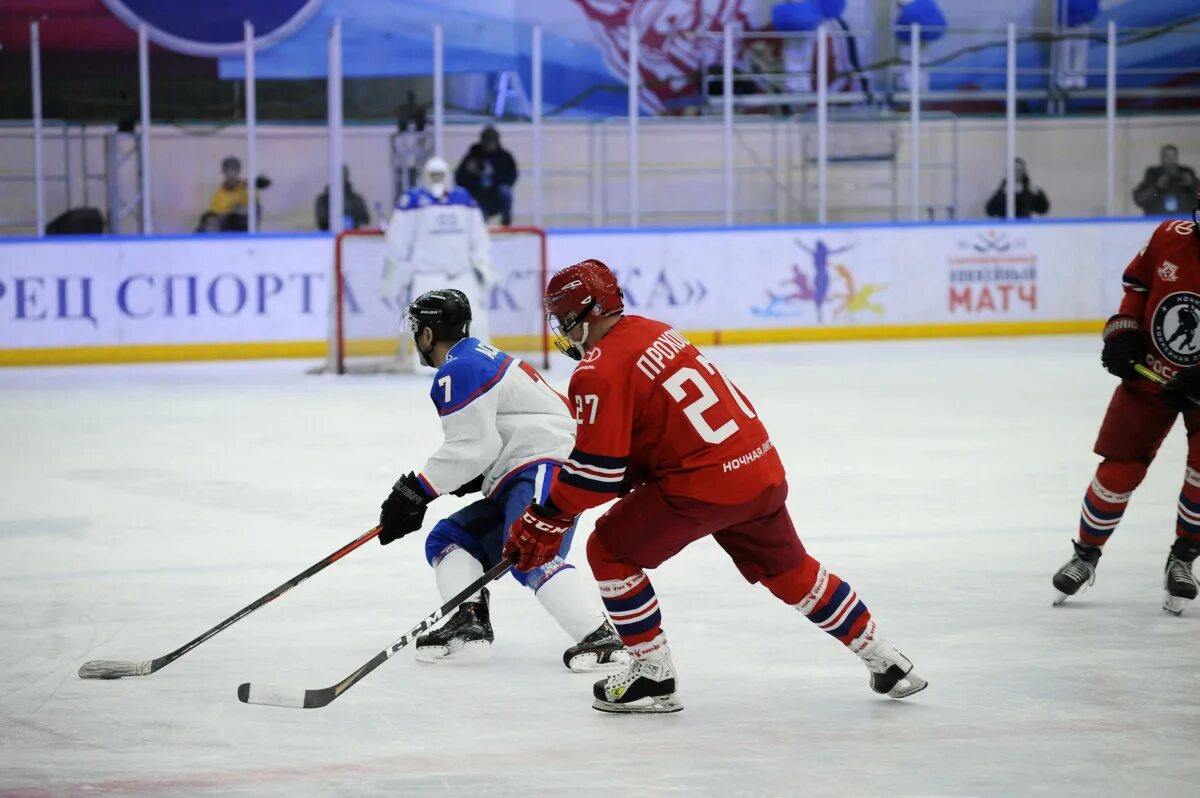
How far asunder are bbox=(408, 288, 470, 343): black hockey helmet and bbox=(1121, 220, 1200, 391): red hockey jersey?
177 centimetres

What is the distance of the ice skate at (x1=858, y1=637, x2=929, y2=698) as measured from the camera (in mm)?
3586

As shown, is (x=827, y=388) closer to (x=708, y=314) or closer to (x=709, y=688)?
(x=708, y=314)

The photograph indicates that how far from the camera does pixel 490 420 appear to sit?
3939 millimetres

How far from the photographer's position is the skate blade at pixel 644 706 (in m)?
3.56

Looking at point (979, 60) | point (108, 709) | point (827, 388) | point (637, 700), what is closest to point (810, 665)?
point (637, 700)

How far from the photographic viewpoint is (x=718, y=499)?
3412mm

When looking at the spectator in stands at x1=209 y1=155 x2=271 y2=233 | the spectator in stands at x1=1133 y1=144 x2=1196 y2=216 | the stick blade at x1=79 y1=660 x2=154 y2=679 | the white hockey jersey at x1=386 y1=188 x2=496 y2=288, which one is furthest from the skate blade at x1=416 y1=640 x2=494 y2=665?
the spectator in stands at x1=1133 y1=144 x2=1196 y2=216

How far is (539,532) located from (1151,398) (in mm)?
1983

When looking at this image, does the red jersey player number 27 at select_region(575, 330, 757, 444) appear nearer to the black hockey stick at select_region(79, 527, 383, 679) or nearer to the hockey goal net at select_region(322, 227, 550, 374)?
the black hockey stick at select_region(79, 527, 383, 679)

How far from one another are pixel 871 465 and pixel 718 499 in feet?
12.8

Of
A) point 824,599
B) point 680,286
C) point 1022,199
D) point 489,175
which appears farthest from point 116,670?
point 1022,199

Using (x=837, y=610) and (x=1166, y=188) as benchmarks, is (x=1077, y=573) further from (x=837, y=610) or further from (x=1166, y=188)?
(x=1166, y=188)

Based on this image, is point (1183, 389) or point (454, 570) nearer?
point (454, 570)

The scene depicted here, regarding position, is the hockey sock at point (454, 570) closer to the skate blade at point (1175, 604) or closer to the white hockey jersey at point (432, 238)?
the skate blade at point (1175, 604)
